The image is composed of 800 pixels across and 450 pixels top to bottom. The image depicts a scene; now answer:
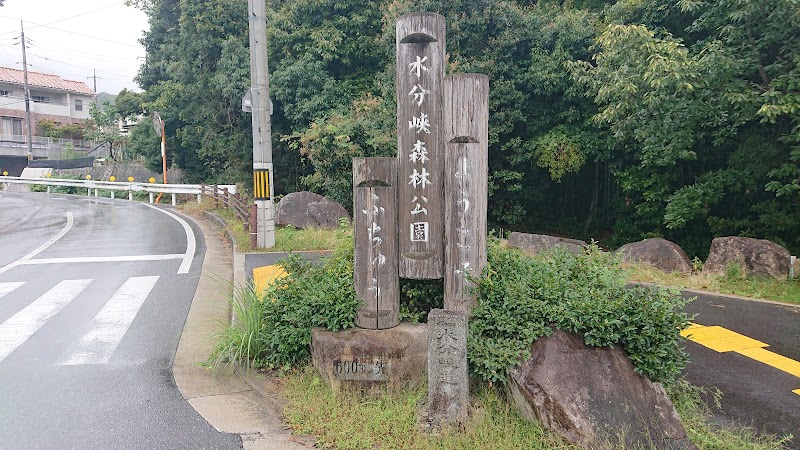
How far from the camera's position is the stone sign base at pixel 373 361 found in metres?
4.95

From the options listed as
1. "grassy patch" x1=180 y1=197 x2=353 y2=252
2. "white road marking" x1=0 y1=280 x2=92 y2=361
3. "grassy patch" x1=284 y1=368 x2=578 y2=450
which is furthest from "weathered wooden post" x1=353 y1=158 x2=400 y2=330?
"grassy patch" x1=180 y1=197 x2=353 y2=252

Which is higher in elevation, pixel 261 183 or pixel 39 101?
pixel 39 101

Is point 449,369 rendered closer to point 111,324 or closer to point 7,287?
point 111,324

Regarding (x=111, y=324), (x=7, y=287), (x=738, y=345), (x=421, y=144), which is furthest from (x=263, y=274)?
(x=738, y=345)

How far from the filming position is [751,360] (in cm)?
618

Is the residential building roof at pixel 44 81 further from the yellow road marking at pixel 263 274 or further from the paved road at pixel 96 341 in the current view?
the yellow road marking at pixel 263 274

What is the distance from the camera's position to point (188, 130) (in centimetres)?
2652

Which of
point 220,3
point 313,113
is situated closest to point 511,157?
point 313,113

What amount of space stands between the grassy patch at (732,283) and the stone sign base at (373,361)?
6152mm

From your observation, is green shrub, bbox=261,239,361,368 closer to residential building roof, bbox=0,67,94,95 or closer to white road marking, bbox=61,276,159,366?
white road marking, bbox=61,276,159,366

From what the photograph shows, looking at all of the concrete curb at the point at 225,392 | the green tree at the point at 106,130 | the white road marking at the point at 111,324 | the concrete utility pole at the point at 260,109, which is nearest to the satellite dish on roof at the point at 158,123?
the concrete utility pole at the point at 260,109

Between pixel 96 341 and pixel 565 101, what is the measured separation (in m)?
15.4

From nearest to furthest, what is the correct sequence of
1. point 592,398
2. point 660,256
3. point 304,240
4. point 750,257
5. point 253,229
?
point 592,398, point 750,257, point 660,256, point 253,229, point 304,240

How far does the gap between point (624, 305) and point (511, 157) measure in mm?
14901
